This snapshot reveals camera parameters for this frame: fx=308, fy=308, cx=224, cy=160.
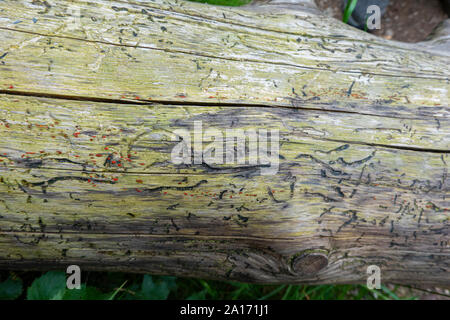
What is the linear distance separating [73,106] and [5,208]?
519 mm

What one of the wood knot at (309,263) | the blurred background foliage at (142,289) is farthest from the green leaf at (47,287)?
the wood knot at (309,263)

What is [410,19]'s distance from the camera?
3.80 metres

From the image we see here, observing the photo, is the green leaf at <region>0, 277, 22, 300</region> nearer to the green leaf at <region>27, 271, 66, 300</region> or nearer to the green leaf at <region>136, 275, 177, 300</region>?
the green leaf at <region>27, 271, 66, 300</region>

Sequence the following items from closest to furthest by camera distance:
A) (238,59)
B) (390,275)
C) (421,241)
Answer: (238,59), (421,241), (390,275)

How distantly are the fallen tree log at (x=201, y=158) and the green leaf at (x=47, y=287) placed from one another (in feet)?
0.21

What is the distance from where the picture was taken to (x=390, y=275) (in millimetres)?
1764

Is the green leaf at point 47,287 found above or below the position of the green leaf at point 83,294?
above

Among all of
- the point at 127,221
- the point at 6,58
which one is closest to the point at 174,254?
the point at 127,221

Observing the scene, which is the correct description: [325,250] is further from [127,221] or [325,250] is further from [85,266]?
[85,266]

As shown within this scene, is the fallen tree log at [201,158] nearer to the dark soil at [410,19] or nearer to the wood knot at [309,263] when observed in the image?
the wood knot at [309,263]

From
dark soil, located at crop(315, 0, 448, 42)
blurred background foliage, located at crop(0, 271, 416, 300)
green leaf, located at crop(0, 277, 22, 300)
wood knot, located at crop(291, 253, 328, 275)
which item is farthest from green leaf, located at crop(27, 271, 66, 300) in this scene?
dark soil, located at crop(315, 0, 448, 42)

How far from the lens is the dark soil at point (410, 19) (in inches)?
148

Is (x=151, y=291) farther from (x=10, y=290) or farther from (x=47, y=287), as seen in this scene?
(x=10, y=290)

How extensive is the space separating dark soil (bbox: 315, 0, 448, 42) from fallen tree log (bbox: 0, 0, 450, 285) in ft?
8.30
